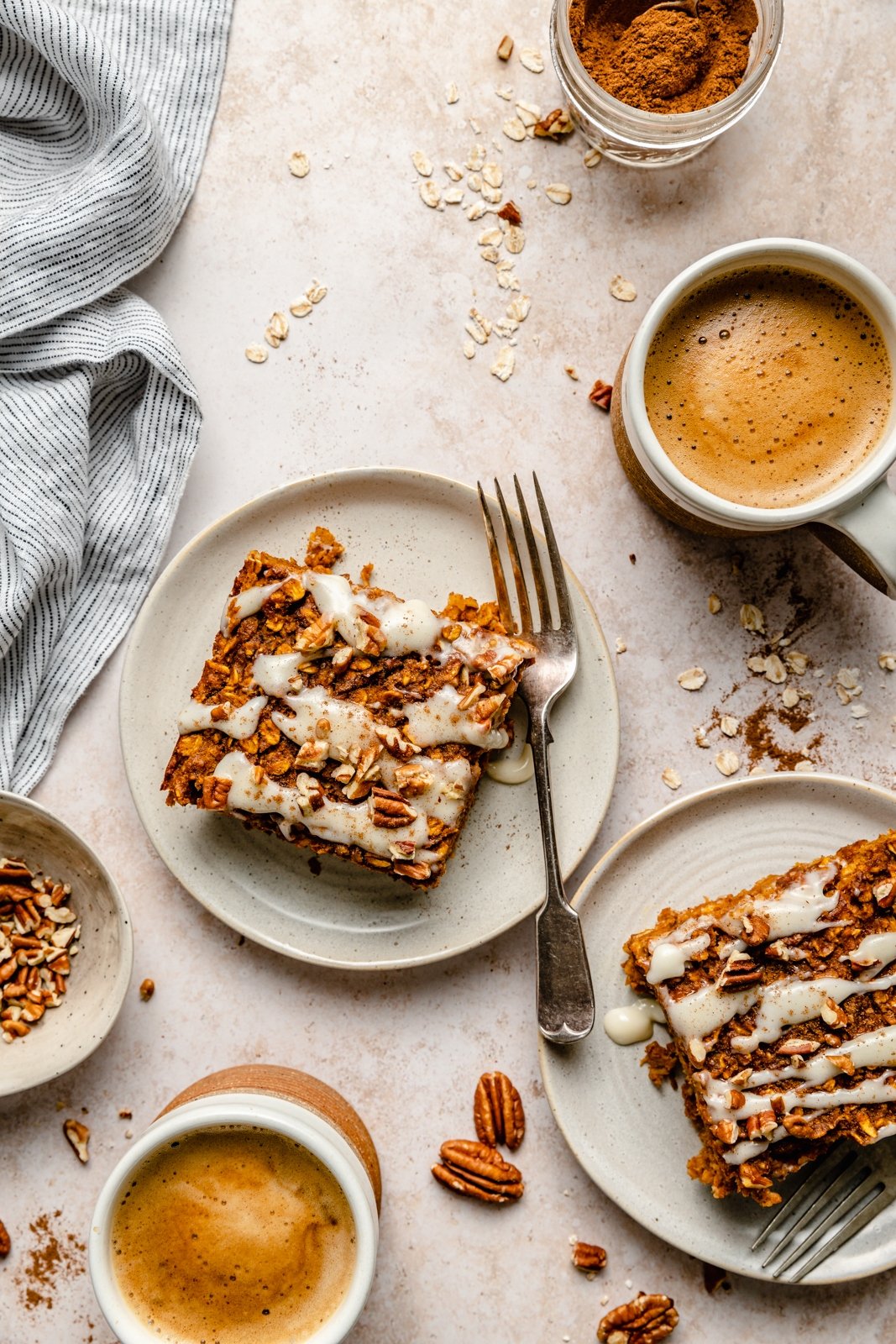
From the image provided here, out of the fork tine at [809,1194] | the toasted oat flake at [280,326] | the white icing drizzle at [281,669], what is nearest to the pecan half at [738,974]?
the fork tine at [809,1194]

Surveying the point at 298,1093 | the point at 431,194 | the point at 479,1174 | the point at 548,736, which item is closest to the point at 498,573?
the point at 548,736

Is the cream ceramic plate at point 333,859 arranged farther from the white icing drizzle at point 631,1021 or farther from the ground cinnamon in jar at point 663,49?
the ground cinnamon in jar at point 663,49

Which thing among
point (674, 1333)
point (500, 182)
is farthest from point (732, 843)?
point (500, 182)

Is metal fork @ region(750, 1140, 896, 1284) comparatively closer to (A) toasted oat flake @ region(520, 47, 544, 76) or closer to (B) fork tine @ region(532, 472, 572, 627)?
(B) fork tine @ region(532, 472, 572, 627)

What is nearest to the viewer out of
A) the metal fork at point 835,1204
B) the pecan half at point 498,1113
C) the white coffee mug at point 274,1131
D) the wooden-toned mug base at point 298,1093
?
the white coffee mug at point 274,1131

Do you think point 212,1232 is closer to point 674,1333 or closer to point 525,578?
point 674,1333

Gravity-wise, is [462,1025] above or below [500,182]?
below
